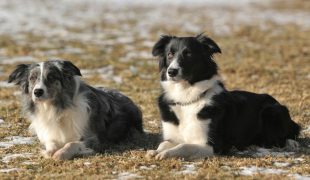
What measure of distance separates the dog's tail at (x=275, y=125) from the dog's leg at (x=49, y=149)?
2.96 m

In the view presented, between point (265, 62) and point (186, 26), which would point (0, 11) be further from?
point (265, 62)

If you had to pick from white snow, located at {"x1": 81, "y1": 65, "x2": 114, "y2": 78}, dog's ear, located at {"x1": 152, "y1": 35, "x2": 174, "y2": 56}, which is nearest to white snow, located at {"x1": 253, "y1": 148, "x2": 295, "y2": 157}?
dog's ear, located at {"x1": 152, "y1": 35, "x2": 174, "y2": 56}

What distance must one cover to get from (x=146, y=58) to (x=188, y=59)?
10.6 m

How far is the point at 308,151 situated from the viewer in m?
7.53

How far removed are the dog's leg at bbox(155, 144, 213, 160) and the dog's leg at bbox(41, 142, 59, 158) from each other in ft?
4.81

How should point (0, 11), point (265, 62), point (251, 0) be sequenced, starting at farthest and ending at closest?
point (251, 0), point (0, 11), point (265, 62)

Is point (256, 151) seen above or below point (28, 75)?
below

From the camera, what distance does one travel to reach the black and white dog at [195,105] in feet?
23.2

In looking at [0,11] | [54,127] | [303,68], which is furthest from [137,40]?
[54,127]

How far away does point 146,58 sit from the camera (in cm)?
1772

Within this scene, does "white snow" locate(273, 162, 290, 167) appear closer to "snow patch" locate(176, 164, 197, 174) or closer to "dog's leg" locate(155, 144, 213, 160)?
"dog's leg" locate(155, 144, 213, 160)

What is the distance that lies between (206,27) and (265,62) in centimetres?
1091

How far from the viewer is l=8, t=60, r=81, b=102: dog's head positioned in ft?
23.5

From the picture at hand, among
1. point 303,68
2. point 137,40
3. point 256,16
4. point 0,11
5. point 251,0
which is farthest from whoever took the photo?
point 251,0
